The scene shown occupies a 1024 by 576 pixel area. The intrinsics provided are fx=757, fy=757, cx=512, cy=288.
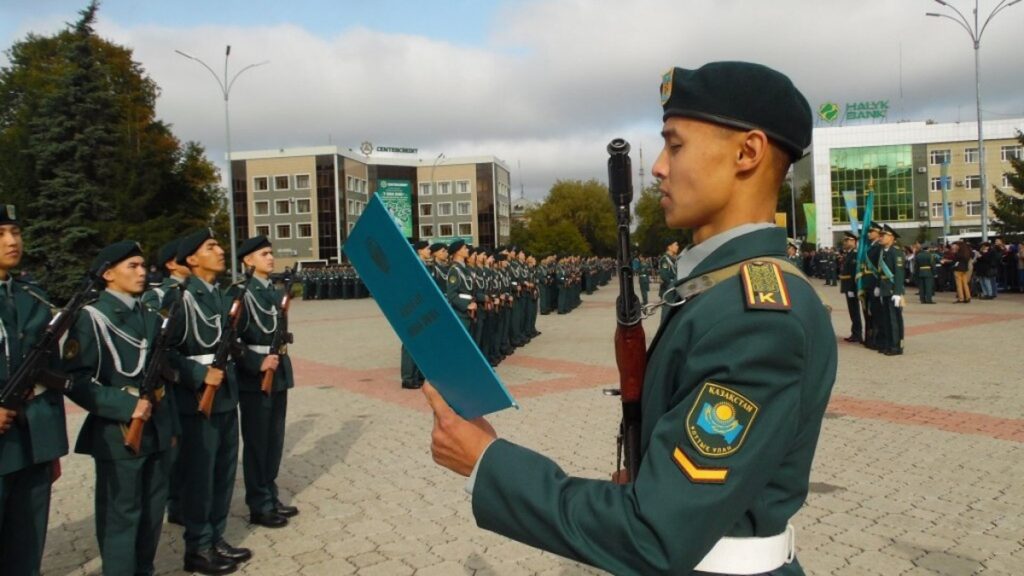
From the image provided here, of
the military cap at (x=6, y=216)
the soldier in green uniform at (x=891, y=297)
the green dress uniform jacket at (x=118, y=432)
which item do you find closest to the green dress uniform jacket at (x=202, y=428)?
the green dress uniform jacket at (x=118, y=432)

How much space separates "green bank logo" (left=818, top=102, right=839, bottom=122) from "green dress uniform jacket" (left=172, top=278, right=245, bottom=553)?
76.0 m

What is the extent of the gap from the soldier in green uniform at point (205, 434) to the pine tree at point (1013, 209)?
31221 millimetres

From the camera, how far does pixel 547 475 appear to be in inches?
54.4

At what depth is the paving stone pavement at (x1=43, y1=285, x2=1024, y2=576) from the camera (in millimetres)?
4543

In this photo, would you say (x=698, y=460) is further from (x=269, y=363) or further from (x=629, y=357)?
(x=269, y=363)

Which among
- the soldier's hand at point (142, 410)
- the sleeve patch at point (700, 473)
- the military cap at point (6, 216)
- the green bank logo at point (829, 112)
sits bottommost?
the soldier's hand at point (142, 410)

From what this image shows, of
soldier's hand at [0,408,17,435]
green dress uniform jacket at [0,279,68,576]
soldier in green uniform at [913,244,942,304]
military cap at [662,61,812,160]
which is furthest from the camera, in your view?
soldier in green uniform at [913,244,942,304]

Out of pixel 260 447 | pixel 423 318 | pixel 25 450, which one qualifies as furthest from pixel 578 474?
pixel 423 318

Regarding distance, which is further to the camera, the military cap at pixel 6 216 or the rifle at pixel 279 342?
the rifle at pixel 279 342

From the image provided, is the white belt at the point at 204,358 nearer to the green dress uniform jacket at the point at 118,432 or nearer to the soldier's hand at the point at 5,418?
the green dress uniform jacket at the point at 118,432

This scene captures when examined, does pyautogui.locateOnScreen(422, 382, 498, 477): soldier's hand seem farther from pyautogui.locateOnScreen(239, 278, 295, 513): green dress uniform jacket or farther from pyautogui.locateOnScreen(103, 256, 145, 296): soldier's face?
pyautogui.locateOnScreen(239, 278, 295, 513): green dress uniform jacket

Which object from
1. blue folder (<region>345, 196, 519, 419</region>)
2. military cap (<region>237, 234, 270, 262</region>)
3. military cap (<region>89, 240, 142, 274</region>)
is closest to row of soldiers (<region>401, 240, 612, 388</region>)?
military cap (<region>237, 234, 270, 262</region>)

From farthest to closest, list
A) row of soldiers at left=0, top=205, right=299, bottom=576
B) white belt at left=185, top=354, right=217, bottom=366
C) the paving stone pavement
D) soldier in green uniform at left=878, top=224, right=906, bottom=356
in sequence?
soldier in green uniform at left=878, top=224, right=906, bottom=356
white belt at left=185, top=354, right=217, bottom=366
the paving stone pavement
row of soldiers at left=0, top=205, right=299, bottom=576

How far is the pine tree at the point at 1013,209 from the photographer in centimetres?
2825
